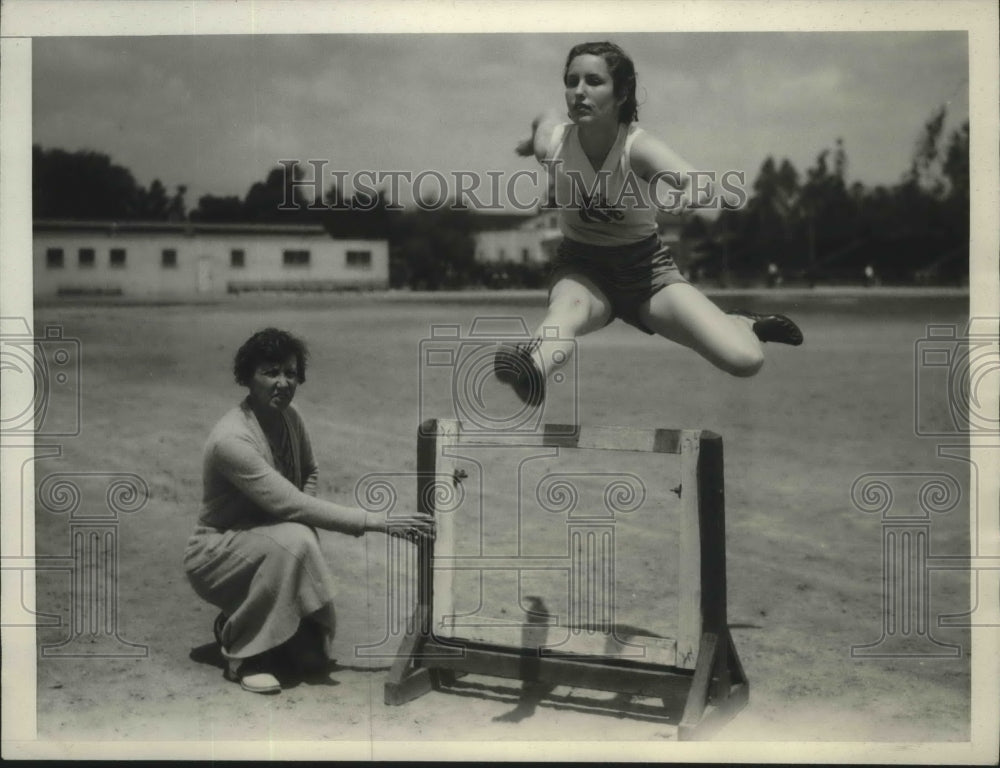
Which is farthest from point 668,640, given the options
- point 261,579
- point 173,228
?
point 173,228

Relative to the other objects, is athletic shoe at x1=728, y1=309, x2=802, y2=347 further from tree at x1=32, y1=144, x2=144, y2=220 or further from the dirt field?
tree at x1=32, y1=144, x2=144, y2=220

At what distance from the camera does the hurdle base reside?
380cm

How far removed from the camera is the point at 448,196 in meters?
4.69

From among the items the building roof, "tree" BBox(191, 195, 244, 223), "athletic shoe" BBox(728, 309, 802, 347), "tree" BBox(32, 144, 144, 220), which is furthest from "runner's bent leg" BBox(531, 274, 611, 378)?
"tree" BBox(32, 144, 144, 220)

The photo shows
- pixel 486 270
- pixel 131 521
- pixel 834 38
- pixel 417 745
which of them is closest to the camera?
pixel 417 745

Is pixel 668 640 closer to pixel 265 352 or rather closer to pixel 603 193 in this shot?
pixel 603 193

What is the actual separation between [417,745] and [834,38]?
3065 mm

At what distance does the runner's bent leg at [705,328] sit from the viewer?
13.2 feet

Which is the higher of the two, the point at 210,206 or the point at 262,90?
the point at 262,90

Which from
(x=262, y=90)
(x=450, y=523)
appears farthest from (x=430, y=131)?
(x=450, y=523)

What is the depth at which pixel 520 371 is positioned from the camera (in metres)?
3.88

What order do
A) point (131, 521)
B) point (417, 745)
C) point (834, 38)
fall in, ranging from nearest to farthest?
1. point (417, 745)
2. point (834, 38)
3. point (131, 521)

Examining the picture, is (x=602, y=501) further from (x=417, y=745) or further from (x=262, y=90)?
(x=262, y=90)

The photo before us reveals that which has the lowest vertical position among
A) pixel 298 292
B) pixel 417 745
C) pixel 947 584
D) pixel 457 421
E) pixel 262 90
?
pixel 417 745
